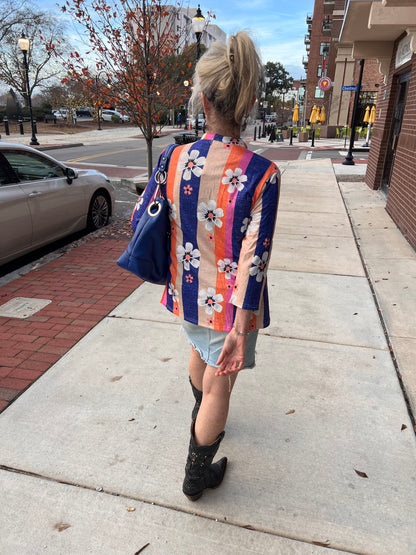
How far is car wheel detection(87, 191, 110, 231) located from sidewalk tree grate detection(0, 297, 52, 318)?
9.16 ft

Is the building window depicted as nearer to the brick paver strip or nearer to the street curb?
the street curb

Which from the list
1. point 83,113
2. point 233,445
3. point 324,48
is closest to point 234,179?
point 233,445

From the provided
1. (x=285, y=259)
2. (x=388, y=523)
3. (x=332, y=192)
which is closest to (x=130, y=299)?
(x=285, y=259)

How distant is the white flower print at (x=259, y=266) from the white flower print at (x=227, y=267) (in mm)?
132

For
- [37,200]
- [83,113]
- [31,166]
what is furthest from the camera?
[83,113]

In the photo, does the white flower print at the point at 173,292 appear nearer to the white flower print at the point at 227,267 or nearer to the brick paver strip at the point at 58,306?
the white flower print at the point at 227,267

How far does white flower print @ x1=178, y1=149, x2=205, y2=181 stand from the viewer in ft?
5.39

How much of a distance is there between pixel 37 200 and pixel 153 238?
167 inches

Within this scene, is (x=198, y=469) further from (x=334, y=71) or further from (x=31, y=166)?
(x=334, y=71)

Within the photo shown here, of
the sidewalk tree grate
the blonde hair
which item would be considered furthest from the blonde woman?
the sidewalk tree grate

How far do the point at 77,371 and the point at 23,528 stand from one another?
1284mm

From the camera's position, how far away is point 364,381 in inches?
118

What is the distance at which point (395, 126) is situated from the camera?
29.9 ft

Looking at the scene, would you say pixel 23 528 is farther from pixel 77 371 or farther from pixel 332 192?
pixel 332 192
